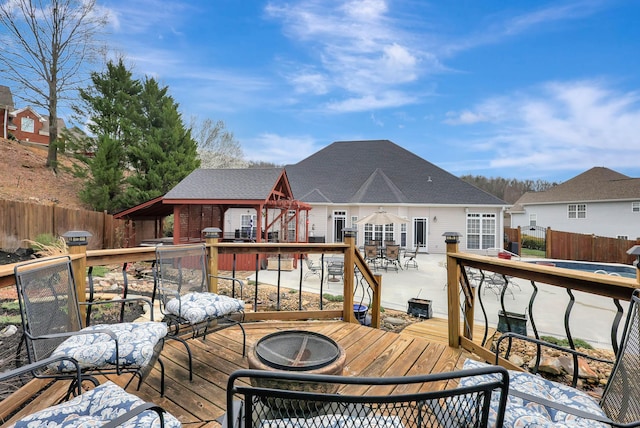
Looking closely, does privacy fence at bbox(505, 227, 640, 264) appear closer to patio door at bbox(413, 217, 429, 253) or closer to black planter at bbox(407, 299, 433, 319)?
patio door at bbox(413, 217, 429, 253)

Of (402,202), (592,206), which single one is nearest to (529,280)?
(402,202)

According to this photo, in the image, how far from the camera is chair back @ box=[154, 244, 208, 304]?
2791mm

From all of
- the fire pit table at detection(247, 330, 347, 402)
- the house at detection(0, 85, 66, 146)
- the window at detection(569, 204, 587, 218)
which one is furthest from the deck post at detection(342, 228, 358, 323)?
the house at detection(0, 85, 66, 146)

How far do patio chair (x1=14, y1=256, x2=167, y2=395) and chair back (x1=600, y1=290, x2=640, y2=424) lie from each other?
233cm

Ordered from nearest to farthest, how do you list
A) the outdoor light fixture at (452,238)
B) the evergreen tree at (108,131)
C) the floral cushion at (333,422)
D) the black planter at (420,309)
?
the floral cushion at (333,422) < the outdoor light fixture at (452,238) < the black planter at (420,309) < the evergreen tree at (108,131)

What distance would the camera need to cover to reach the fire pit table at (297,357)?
157 centimetres

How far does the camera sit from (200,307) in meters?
2.53

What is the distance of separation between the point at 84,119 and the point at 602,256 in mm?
27311

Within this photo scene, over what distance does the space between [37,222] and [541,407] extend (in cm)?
1270

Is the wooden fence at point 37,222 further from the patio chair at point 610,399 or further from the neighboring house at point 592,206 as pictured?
the neighboring house at point 592,206

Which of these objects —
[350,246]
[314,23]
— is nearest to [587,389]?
[350,246]

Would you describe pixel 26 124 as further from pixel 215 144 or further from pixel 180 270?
pixel 180 270

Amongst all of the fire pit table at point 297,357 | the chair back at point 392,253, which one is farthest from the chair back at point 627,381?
the chair back at point 392,253

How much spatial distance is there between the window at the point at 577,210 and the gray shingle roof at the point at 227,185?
64.8ft
